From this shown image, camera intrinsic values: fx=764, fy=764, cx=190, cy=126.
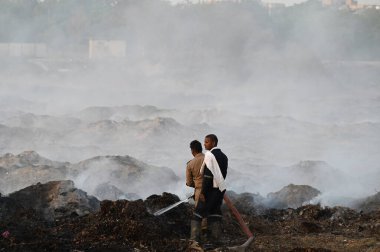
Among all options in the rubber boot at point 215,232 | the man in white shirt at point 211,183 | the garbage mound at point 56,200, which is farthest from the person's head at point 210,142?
the garbage mound at point 56,200

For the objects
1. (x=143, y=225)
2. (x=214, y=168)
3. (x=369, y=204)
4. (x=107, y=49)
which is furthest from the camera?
(x=107, y=49)

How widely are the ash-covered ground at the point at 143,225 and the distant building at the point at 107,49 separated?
121 feet

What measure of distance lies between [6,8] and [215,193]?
143 ft

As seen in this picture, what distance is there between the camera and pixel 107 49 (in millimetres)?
49094

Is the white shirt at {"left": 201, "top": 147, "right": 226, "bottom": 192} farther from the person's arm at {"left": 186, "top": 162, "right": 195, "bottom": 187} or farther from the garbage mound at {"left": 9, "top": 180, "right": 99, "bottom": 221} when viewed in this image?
the garbage mound at {"left": 9, "top": 180, "right": 99, "bottom": 221}

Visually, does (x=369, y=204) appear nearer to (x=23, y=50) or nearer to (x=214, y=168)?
(x=214, y=168)

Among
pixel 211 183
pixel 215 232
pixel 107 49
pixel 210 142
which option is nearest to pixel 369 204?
pixel 215 232

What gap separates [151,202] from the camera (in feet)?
33.8

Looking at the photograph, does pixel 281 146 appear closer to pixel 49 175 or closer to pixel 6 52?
pixel 49 175

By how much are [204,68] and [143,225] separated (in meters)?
38.3

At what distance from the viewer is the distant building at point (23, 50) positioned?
47562 millimetres

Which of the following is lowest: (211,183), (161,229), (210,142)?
(161,229)

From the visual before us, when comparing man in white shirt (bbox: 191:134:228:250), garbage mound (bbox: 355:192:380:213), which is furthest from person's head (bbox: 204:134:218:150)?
garbage mound (bbox: 355:192:380:213)

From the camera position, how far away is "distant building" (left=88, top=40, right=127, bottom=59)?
48438mm
